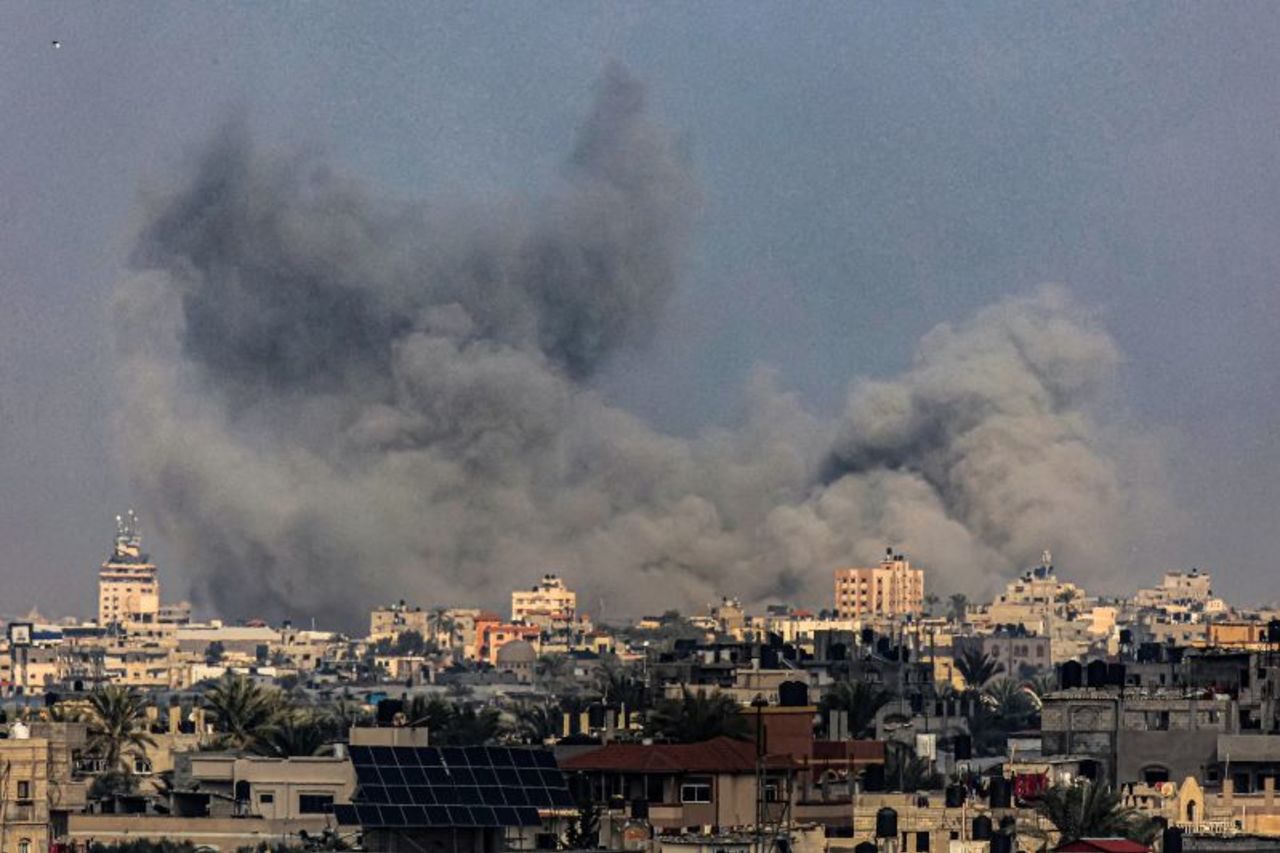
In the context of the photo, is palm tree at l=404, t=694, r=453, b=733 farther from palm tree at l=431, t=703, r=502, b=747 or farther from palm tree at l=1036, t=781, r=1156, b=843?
palm tree at l=1036, t=781, r=1156, b=843

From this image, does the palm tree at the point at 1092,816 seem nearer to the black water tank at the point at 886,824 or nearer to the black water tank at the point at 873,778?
the black water tank at the point at 886,824

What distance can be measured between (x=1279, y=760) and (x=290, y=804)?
58.2 ft

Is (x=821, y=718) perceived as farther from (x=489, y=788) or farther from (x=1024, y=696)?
(x=1024, y=696)

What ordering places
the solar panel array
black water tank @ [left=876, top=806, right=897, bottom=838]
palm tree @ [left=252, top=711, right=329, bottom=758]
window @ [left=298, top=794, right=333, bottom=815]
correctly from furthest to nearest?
palm tree @ [left=252, top=711, right=329, bottom=758] → window @ [left=298, top=794, right=333, bottom=815] → black water tank @ [left=876, top=806, right=897, bottom=838] → the solar panel array

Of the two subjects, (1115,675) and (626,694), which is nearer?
(1115,675)

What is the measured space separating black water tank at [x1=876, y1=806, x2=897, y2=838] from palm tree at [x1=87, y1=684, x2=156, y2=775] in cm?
2507

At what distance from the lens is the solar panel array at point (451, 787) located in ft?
189

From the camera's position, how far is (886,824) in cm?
6700

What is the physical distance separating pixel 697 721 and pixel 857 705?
2347cm

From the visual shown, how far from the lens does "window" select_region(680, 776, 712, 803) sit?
66562 millimetres

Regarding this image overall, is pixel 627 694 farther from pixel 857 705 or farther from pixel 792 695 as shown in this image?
pixel 792 695

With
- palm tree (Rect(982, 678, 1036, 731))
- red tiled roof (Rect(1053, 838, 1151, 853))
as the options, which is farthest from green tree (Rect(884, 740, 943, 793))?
palm tree (Rect(982, 678, 1036, 731))

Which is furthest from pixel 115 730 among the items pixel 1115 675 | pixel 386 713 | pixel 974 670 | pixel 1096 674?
pixel 974 670

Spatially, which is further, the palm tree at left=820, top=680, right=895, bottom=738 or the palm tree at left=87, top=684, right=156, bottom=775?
the palm tree at left=820, top=680, right=895, bottom=738
